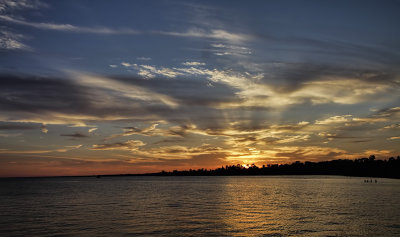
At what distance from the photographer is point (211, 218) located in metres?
48.7

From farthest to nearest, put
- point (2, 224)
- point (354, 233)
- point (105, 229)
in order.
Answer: point (2, 224) → point (105, 229) → point (354, 233)

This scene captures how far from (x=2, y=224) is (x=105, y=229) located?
1653 cm

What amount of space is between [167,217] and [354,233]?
1022 inches

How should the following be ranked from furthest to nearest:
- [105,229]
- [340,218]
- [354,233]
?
[340,218] < [105,229] < [354,233]

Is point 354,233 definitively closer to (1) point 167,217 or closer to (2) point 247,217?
(2) point 247,217

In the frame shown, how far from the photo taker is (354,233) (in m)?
37.5

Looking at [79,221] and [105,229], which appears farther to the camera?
[79,221]

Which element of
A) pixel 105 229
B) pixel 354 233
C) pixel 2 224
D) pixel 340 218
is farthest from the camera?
pixel 340 218

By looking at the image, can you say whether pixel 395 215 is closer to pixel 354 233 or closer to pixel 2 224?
pixel 354 233

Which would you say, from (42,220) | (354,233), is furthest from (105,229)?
(354,233)

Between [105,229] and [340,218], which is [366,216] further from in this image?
[105,229]

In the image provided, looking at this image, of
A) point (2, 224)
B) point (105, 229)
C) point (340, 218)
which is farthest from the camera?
point (340, 218)

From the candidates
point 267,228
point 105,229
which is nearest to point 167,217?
point 105,229

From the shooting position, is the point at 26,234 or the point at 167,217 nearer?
the point at 26,234
